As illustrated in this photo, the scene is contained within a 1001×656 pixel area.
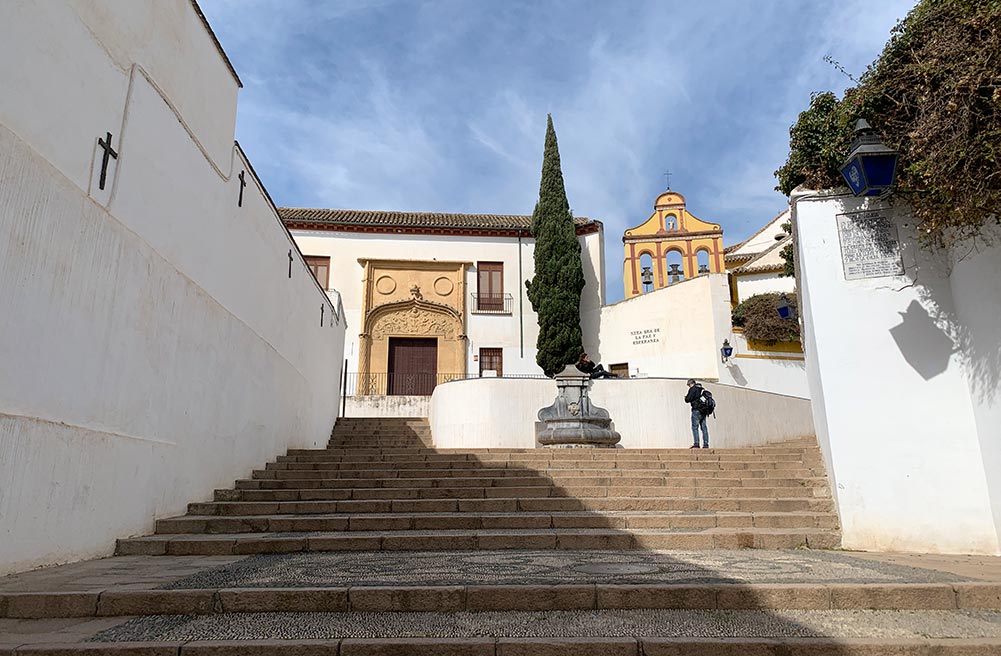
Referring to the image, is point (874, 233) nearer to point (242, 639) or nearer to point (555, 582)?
point (555, 582)

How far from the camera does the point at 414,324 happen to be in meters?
22.7

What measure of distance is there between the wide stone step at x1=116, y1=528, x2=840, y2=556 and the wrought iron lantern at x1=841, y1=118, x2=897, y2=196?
9.89ft

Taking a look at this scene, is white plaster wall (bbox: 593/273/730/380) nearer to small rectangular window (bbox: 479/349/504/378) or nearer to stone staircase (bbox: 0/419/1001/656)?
small rectangular window (bbox: 479/349/504/378)

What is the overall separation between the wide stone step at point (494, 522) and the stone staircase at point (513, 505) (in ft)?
0.04

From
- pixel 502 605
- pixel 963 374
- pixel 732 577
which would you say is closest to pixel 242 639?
pixel 502 605

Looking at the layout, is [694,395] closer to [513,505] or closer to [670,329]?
[513,505]

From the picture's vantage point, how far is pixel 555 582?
12.0 ft

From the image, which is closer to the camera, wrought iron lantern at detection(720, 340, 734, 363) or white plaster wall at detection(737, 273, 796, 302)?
wrought iron lantern at detection(720, 340, 734, 363)

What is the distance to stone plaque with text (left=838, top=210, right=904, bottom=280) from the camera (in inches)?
220

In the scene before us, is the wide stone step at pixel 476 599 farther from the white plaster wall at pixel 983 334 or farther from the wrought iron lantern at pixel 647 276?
the wrought iron lantern at pixel 647 276

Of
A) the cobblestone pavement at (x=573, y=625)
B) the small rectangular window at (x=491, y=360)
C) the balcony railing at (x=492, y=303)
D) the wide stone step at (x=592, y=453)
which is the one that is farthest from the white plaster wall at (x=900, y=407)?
the balcony railing at (x=492, y=303)

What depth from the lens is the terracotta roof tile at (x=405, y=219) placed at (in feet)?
76.5

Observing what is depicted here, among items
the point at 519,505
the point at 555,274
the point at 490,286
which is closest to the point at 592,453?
the point at 519,505

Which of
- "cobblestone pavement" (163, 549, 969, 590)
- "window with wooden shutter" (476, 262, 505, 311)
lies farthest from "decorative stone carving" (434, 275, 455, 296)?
"cobblestone pavement" (163, 549, 969, 590)
